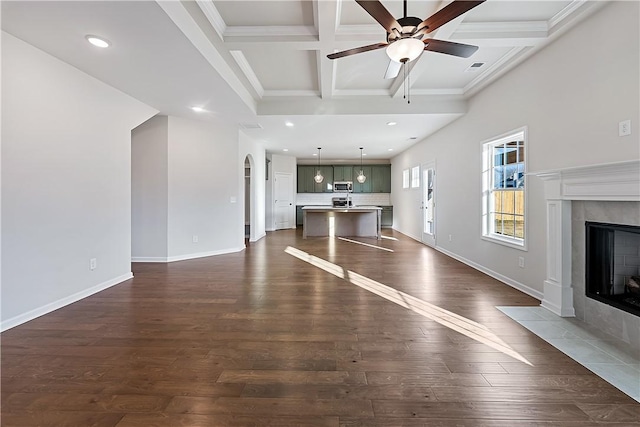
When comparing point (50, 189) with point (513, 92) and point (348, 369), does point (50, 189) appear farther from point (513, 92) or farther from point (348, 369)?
point (513, 92)

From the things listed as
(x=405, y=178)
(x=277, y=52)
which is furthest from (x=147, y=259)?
(x=405, y=178)

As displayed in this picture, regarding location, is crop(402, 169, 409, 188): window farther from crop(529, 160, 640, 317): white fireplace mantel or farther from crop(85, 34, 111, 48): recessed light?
crop(85, 34, 111, 48): recessed light

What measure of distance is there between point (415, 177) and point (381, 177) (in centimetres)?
289

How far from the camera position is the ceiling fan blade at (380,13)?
6.23 ft

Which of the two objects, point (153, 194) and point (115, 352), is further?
point (153, 194)

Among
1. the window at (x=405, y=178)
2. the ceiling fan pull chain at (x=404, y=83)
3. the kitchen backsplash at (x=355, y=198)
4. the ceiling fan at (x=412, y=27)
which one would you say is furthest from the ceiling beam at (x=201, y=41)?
the kitchen backsplash at (x=355, y=198)

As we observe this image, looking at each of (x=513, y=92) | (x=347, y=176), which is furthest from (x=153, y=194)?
(x=347, y=176)

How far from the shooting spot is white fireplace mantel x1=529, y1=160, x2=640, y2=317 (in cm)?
227

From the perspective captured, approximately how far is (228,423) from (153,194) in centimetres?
454

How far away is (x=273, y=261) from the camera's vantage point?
498cm

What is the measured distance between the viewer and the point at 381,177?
1078 cm

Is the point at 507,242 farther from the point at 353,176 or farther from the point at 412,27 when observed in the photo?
the point at 353,176

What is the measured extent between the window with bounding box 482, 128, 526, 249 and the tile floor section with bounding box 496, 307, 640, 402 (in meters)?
1.04

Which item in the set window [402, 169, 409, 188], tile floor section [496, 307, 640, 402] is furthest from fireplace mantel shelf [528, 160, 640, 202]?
window [402, 169, 409, 188]
